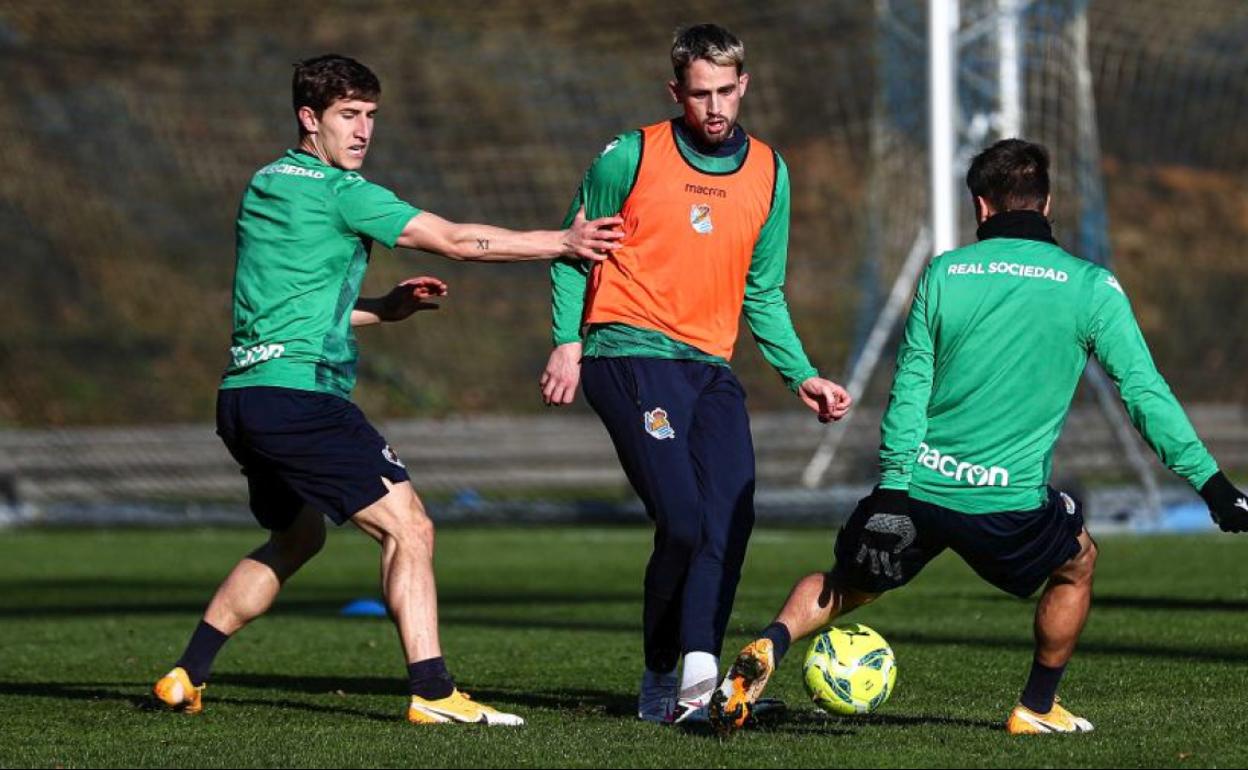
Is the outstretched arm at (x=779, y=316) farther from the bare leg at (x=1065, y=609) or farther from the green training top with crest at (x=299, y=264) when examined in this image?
the green training top with crest at (x=299, y=264)

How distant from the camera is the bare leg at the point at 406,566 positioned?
7.31m

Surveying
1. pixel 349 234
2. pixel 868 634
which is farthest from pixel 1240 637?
pixel 349 234

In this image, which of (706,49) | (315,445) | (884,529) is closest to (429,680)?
(315,445)

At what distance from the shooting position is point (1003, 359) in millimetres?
6629

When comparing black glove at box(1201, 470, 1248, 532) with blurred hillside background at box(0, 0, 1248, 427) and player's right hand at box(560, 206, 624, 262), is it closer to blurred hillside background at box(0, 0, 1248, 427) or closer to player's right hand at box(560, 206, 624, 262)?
player's right hand at box(560, 206, 624, 262)

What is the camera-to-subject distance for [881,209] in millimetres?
20953

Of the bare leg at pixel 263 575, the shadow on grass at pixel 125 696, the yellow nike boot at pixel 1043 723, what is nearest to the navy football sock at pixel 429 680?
the shadow on grass at pixel 125 696

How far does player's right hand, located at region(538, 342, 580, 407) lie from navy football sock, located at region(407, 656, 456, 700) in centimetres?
96

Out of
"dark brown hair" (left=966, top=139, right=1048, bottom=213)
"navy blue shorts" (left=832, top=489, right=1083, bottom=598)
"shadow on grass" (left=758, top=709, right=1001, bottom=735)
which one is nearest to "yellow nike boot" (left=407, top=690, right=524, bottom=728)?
"shadow on grass" (left=758, top=709, right=1001, bottom=735)

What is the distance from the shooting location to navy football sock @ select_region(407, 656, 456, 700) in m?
7.23

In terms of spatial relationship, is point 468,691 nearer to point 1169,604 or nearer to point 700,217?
point 700,217

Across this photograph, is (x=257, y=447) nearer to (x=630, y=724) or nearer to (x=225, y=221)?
(x=630, y=724)

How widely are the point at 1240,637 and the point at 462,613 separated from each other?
4.69m

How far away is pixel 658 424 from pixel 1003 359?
1237mm
